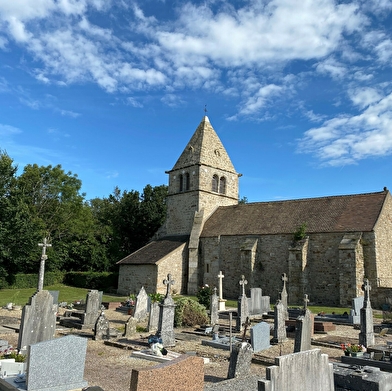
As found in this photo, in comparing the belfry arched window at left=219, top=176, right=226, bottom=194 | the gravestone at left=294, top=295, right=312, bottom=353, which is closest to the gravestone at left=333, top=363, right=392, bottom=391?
the gravestone at left=294, top=295, right=312, bottom=353

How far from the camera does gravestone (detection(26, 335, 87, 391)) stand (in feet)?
19.0

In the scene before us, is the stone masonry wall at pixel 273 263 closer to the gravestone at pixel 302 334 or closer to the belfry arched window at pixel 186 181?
the belfry arched window at pixel 186 181

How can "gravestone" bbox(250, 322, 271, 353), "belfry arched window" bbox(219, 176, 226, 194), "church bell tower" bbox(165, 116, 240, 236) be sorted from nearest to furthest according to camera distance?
"gravestone" bbox(250, 322, 271, 353), "church bell tower" bbox(165, 116, 240, 236), "belfry arched window" bbox(219, 176, 226, 194)

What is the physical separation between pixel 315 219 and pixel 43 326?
2016 cm

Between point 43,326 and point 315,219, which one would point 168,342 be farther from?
point 315,219

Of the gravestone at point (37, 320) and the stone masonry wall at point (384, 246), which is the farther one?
the stone masonry wall at point (384, 246)

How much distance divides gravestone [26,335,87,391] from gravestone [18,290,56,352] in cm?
306

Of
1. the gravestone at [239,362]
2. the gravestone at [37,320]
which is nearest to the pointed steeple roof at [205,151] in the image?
the gravestone at [37,320]

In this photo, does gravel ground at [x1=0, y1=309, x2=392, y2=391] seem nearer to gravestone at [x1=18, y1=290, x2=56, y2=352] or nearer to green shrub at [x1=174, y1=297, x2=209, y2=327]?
green shrub at [x1=174, y1=297, x2=209, y2=327]

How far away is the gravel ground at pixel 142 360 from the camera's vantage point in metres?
7.49

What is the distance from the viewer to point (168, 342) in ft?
36.2

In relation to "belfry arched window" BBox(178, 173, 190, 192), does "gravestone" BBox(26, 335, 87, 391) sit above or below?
below

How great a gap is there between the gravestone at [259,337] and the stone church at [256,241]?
12.7m

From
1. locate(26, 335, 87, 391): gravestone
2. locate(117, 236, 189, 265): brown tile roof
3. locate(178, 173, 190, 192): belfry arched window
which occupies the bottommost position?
locate(26, 335, 87, 391): gravestone
